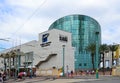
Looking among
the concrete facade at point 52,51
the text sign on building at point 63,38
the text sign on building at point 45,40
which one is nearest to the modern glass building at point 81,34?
the concrete facade at point 52,51

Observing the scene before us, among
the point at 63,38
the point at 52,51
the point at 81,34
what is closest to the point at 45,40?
the point at 63,38

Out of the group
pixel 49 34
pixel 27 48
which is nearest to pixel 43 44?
pixel 49 34

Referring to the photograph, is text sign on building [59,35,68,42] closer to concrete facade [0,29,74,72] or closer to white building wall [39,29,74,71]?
concrete facade [0,29,74,72]

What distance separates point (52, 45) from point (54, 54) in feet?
8.24

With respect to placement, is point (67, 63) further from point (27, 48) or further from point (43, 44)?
point (27, 48)

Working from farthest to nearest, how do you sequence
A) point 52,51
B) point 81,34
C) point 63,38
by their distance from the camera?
point 81,34 < point 63,38 < point 52,51

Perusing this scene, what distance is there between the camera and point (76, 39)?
11244cm

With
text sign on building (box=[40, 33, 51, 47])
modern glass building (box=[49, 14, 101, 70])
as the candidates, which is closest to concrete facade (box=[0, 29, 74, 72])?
text sign on building (box=[40, 33, 51, 47])

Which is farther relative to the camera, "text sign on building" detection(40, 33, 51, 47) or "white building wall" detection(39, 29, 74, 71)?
"text sign on building" detection(40, 33, 51, 47)

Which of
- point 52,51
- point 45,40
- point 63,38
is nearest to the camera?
point 52,51

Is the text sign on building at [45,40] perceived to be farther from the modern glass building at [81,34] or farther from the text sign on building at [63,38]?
the modern glass building at [81,34]

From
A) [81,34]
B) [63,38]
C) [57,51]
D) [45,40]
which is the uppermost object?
[81,34]

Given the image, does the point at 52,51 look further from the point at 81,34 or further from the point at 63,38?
the point at 81,34

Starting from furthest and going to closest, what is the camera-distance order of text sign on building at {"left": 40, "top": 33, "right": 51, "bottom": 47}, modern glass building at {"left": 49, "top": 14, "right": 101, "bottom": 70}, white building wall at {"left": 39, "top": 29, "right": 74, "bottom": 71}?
modern glass building at {"left": 49, "top": 14, "right": 101, "bottom": 70}, text sign on building at {"left": 40, "top": 33, "right": 51, "bottom": 47}, white building wall at {"left": 39, "top": 29, "right": 74, "bottom": 71}
